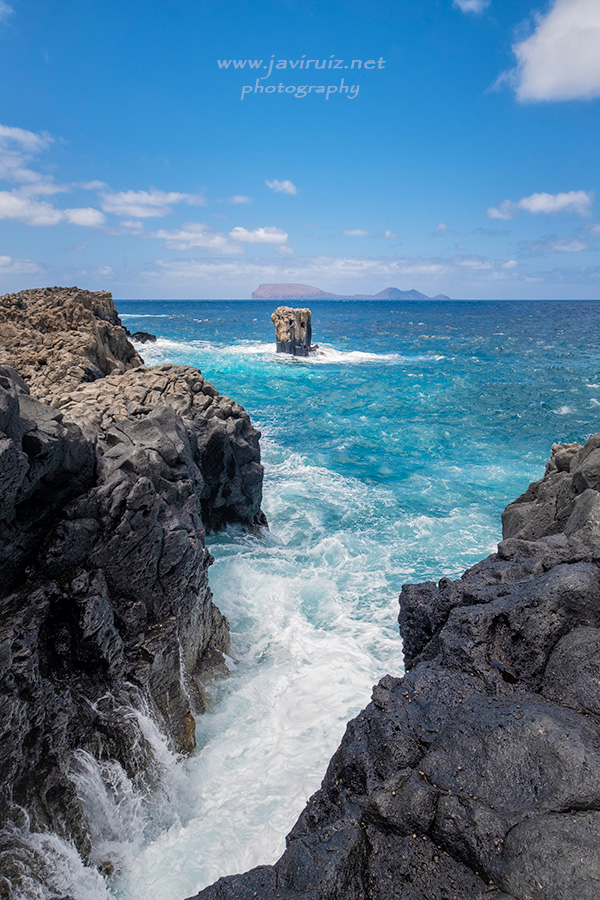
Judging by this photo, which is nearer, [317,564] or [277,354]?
[317,564]

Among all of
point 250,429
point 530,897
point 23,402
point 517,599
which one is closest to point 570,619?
point 517,599

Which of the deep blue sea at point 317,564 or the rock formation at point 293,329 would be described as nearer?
the deep blue sea at point 317,564

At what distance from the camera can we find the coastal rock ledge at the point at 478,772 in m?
4.01

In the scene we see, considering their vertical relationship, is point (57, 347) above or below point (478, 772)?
above

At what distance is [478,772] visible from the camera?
4.65 meters

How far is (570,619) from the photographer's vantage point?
6.12 meters

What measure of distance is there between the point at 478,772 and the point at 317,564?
12401 mm

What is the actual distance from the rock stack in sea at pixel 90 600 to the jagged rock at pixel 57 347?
4522mm

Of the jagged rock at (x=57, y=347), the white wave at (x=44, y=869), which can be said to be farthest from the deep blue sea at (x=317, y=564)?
the jagged rock at (x=57, y=347)

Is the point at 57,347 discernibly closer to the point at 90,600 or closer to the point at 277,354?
the point at 90,600

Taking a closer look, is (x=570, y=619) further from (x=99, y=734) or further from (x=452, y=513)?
(x=452, y=513)

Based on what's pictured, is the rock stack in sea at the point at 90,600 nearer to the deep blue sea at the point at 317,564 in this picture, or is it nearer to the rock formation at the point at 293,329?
the deep blue sea at the point at 317,564

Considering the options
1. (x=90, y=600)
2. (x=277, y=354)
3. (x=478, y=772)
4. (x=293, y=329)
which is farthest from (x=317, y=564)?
(x=277, y=354)

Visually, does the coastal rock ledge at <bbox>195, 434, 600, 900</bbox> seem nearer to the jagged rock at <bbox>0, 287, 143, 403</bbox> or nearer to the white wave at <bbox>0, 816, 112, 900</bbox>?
the white wave at <bbox>0, 816, 112, 900</bbox>
